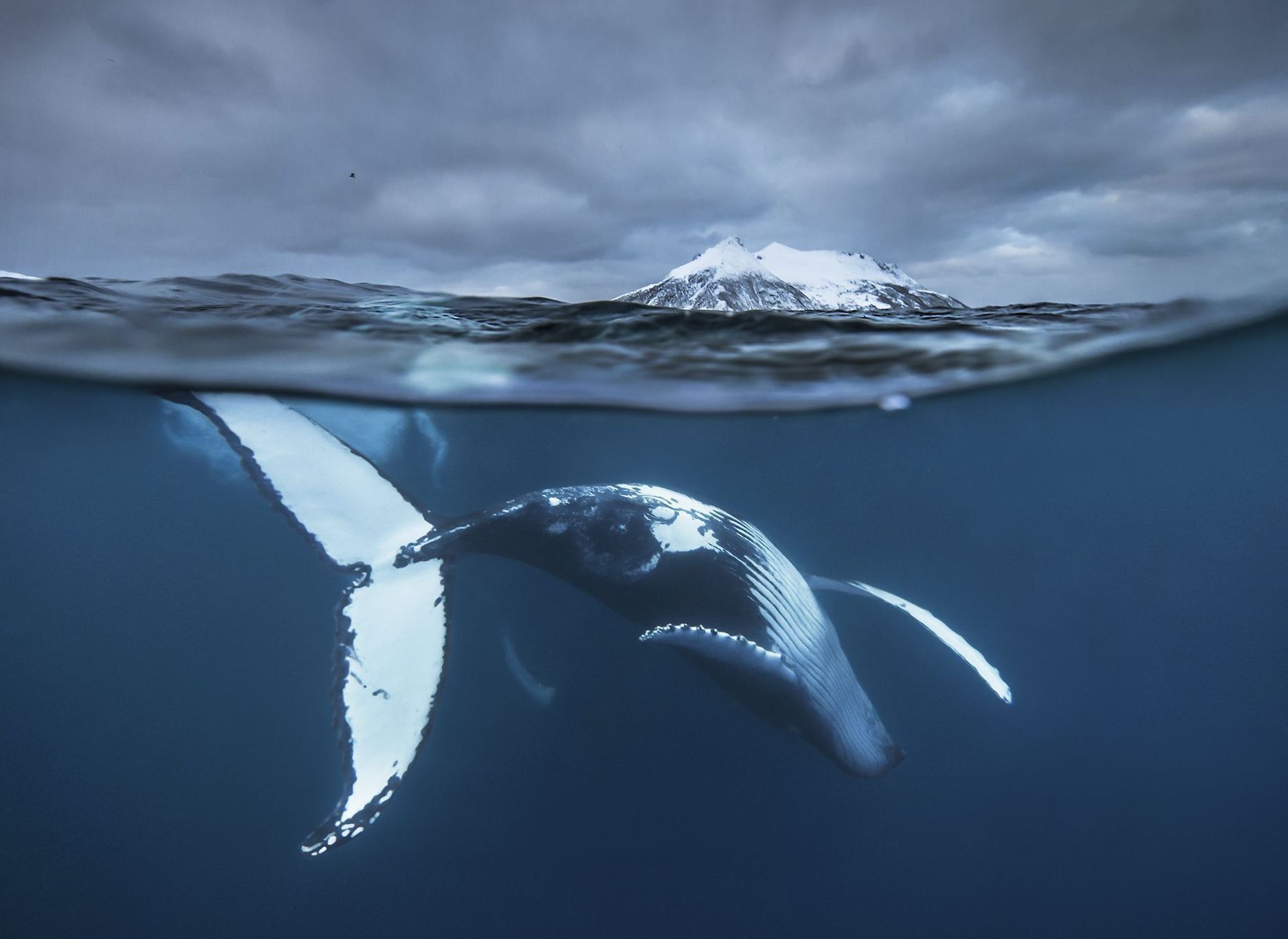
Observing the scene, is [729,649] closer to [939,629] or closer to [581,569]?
[581,569]

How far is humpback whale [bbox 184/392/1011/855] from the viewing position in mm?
6059

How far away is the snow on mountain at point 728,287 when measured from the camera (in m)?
19.5

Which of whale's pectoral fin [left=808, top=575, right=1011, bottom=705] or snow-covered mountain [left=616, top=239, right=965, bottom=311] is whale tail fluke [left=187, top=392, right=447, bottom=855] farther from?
snow-covered mountain [left=616, top=239, right=965, bottom=311]

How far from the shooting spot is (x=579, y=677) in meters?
10.0

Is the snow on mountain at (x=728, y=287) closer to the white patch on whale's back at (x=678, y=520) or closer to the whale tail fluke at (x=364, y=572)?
the white patch on whale's back at (x=678, y=520)

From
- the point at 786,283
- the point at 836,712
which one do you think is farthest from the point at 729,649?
the point at 786,283

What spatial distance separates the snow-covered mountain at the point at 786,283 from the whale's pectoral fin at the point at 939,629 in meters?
12.6

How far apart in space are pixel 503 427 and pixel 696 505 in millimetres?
7469

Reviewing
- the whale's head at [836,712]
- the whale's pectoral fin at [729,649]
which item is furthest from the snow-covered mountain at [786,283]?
the whale's pectoral fin at [729,649]

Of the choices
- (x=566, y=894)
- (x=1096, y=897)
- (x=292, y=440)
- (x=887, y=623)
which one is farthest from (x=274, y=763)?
(x=1096, y=897)

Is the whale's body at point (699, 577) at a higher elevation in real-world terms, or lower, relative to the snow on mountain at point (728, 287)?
lower

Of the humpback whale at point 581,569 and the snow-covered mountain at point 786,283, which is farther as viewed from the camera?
the snow-covered mountain at point 786,283

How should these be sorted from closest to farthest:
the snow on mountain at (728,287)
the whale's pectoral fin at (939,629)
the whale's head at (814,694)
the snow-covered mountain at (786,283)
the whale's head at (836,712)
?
the whale's head at (814,694)
the whale's head at (836,712)
the whale's pectoral fin at (939,629)
the snow on mountain at (728,287)
the snow-covered mountain at (786,283)

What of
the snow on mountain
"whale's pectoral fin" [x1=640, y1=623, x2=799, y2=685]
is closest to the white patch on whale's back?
"whale's pectoral fin" [x1=640, y1=623, x2=799, y2=685]
